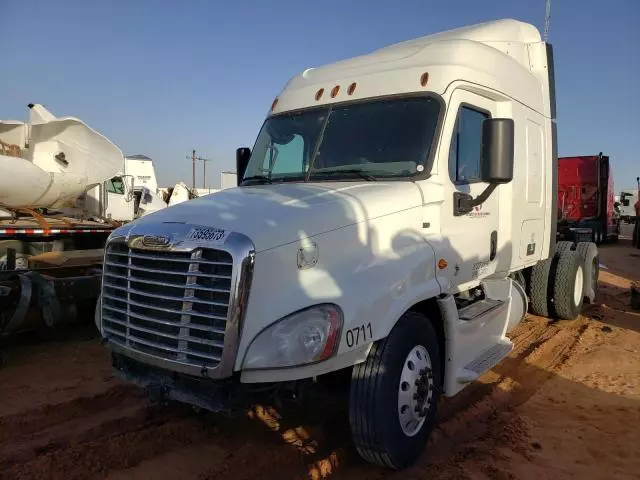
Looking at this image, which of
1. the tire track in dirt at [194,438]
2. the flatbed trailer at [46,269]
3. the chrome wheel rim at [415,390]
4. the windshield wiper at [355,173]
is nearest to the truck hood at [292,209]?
the windshield wiper at [355,173]

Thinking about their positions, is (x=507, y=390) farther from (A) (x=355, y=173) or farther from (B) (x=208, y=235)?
(B) (x=208, y=235)

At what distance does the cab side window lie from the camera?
13.6 feet

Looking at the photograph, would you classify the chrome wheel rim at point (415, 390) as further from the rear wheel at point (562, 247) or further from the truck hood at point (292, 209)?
the rear wheel at point (562, 247)

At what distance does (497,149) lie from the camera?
3.82 m

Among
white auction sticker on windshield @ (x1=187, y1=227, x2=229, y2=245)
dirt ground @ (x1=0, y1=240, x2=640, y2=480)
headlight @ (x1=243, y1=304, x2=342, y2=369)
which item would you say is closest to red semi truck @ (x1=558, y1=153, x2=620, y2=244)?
dirt ground @ (x1=0, y1=240, x2=640, y2=480)

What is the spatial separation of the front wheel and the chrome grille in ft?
3.18

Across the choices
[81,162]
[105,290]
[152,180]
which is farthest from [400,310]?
[152,180]

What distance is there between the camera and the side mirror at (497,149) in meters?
3.78

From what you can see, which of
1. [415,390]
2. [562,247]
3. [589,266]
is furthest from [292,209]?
[589,266]

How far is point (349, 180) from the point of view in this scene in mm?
4047

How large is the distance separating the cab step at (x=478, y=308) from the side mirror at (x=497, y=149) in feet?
3.76

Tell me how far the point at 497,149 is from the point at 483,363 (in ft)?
5.84

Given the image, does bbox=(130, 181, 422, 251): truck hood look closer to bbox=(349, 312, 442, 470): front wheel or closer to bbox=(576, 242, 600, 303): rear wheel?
bbox=(349, 312, 442, 470): front wheel

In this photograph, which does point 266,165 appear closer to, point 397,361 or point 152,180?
point 397,361
